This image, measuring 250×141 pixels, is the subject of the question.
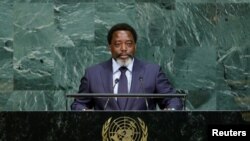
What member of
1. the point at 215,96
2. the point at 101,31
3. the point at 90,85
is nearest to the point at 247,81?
the point at 215,96

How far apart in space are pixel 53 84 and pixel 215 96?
6.17 feet

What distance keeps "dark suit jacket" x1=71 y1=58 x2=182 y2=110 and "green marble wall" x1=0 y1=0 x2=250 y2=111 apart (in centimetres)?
229

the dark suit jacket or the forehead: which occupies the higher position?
the forehead

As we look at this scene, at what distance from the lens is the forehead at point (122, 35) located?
5.87 metres

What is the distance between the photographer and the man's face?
5848 mm

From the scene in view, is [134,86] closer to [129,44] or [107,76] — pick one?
A: [107,76]

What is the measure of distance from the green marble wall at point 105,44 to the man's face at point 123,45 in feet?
7.37

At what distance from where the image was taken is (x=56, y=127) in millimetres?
4301

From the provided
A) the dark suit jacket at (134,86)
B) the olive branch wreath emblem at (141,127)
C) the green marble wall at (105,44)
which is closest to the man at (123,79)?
the dark suit jacket at (134,86)

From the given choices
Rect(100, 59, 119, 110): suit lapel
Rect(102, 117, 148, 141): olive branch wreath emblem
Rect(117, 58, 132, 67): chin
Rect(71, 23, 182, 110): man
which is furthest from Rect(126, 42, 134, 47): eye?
Rect(102, 117, 148, 141): olive branch wreath emblem

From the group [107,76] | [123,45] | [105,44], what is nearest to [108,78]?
[107,76]

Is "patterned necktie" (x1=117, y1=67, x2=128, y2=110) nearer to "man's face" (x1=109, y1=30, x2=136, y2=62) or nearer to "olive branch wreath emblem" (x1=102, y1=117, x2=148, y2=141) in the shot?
"man's face" (x1=109, y1=30, x2=136, y2=62)

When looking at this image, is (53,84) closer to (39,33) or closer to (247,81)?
(39,33)

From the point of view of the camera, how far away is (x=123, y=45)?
5852 mm
